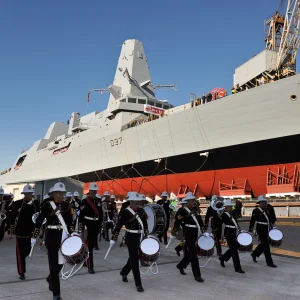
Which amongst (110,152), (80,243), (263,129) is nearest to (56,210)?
(80,243)

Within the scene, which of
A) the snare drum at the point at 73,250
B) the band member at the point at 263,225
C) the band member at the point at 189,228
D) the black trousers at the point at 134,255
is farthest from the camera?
the band member at the point at 263,225

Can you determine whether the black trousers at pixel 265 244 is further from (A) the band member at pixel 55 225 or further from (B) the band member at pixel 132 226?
(A) the band member at pixel 55 225

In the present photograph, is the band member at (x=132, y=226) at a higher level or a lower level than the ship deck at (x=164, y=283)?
higher

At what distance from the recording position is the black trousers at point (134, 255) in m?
6.09

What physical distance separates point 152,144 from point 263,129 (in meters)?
10.6

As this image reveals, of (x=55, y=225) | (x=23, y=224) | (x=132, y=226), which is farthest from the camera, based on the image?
(x=23, y=224)

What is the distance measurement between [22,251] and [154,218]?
337 centimetres

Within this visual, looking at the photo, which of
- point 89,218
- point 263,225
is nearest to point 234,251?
point 263,225

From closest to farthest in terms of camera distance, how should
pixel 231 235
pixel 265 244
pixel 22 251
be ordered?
pixel 22 251 → pixel 231 235 → pixel 265 244

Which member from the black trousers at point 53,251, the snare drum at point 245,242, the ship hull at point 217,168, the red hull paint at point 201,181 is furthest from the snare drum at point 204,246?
the red hull paint at point 201,181

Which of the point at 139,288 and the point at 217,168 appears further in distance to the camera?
the point at 217,168

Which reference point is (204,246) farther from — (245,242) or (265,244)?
(265,244)

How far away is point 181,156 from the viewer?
27.5 meters

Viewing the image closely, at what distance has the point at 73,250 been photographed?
5.63 metres
